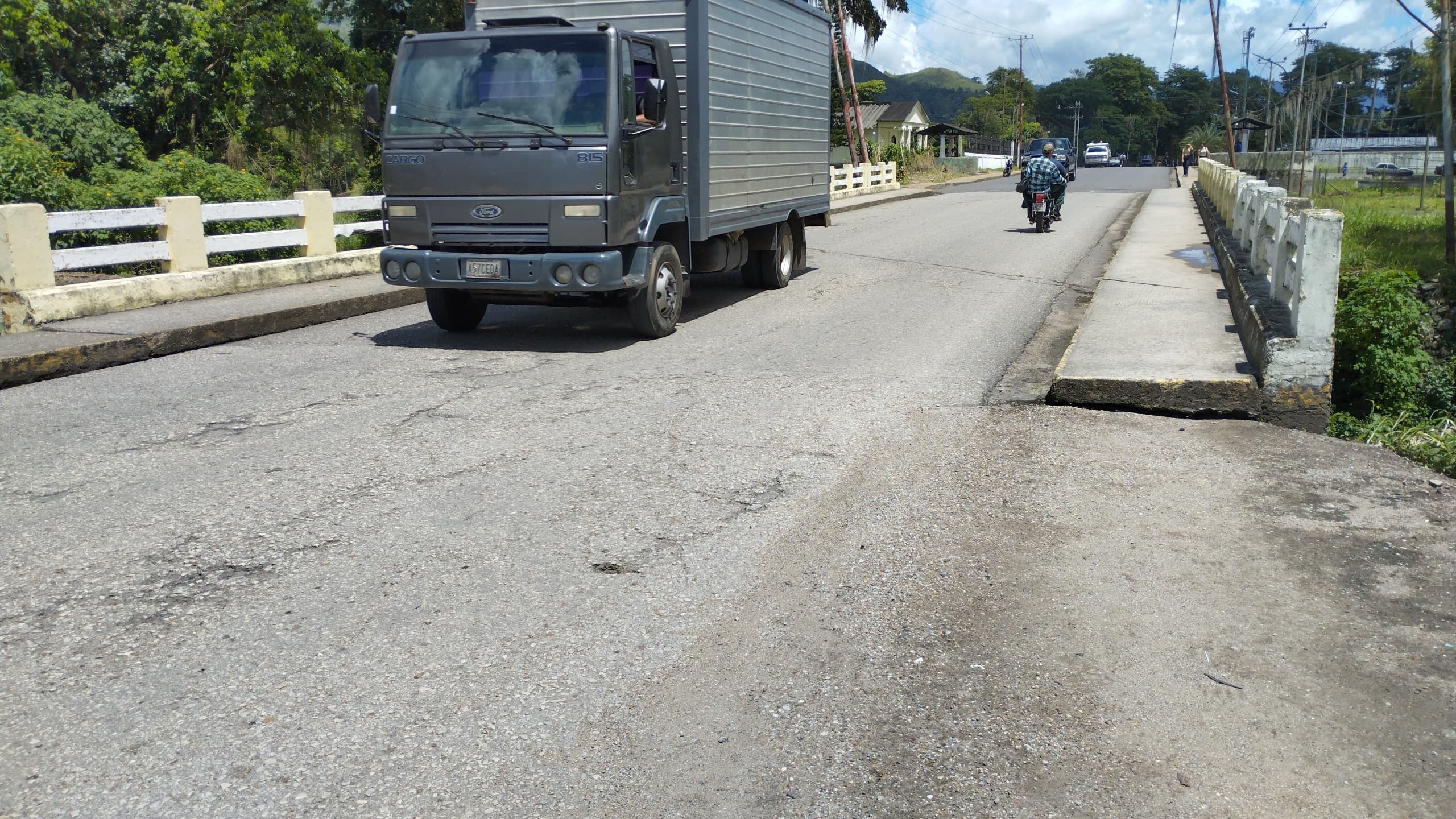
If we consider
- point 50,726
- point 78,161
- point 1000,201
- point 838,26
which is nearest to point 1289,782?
Answer: point 50,726

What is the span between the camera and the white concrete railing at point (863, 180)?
3553 centimetres

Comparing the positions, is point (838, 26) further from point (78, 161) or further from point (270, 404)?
point (270, 404)

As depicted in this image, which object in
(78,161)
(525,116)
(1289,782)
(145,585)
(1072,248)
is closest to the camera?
(1289,782)

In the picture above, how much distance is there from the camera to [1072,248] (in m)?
18.5

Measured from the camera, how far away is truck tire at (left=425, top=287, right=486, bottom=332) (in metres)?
10.0

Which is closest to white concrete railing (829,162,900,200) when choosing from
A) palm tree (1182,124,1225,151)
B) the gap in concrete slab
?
the gap in concrete slab

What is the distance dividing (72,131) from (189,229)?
46.6 feet

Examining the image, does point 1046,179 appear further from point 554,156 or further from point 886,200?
point 554,156

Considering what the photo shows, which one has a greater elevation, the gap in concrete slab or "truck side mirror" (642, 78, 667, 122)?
"truck side mirror" (642, 78, 667, 122)

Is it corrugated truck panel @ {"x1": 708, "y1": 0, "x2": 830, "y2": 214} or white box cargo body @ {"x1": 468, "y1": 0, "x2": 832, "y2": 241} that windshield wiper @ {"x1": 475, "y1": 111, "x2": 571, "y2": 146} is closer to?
white box cargo body @ {"x1": 468, "y1": 0, "x2": 832, "y2": 241}

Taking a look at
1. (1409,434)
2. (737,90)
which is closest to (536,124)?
(737,90)

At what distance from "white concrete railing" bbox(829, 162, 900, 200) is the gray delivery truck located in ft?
71.7

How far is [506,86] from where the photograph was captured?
29.8 ft

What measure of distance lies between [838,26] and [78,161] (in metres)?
27.2
